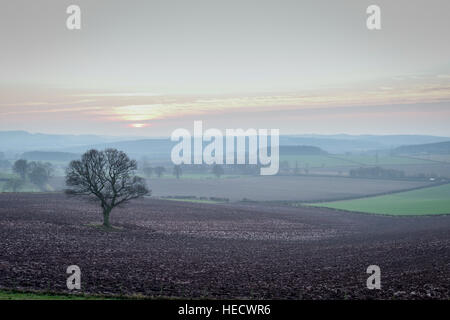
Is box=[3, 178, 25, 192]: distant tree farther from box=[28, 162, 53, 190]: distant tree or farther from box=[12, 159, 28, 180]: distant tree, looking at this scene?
box=[12, 159, 28, 180]: distant tree

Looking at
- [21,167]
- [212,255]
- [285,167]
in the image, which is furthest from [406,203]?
[21,167]

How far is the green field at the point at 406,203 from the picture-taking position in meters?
77.5

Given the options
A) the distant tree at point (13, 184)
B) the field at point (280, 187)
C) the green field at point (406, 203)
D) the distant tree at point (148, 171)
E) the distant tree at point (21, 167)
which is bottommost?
the green field at point (406, 203)

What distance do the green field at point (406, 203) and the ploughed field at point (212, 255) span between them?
40.3 feet

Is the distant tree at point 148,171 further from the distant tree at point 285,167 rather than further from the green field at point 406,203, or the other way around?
the green field at point 406,203

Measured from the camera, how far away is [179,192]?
116 m

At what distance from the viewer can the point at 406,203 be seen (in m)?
87.1

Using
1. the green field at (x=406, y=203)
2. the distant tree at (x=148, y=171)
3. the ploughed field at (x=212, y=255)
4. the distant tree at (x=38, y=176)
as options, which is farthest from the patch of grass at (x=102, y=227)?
the distant tree at (x=148, y=171)

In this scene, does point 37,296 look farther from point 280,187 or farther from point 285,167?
point 285,167

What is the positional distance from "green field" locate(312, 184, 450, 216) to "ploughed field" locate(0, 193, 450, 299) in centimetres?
1230

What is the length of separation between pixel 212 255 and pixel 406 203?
205 feet

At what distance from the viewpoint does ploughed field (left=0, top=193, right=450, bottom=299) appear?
74.9 feet
